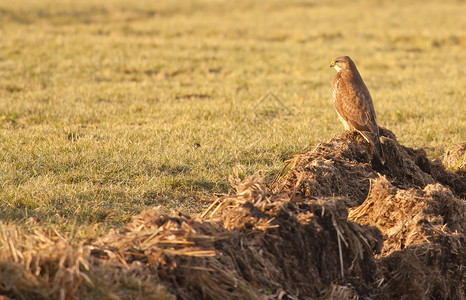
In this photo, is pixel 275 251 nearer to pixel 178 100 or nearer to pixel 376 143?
pixel 376 143

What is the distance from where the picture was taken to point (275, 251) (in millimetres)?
4402

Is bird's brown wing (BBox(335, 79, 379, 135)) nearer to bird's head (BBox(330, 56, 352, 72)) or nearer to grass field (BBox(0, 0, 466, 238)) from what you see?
bird's head (BBox(330, 56, 352, 72))

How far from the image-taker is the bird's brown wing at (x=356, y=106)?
23.2ft

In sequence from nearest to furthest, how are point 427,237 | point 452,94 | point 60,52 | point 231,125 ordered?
1. point 427,237
2. point 231,125
3. point 452,94
4. point 60,52

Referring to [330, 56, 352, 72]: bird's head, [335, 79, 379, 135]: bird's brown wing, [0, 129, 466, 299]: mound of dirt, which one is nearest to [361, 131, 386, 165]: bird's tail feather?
[335, 79, 379, 135]: bird's brown wing

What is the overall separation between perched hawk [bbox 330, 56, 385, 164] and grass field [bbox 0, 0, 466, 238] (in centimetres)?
125

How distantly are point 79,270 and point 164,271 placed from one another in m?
0.60

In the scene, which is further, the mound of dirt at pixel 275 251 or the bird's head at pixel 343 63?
the bird's head at pixel 343 63

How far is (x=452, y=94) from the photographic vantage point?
1405 cm

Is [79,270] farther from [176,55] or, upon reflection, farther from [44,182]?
[176,55]

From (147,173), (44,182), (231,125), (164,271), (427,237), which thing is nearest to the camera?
(164,271)

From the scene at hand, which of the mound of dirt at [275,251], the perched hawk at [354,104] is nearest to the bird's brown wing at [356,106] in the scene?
the perched hawk at [354,104]

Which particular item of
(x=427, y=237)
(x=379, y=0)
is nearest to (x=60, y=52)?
(x=427, y=237)

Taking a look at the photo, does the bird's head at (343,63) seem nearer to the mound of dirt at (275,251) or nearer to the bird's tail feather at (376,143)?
the bird's tail feather at (376,143)
